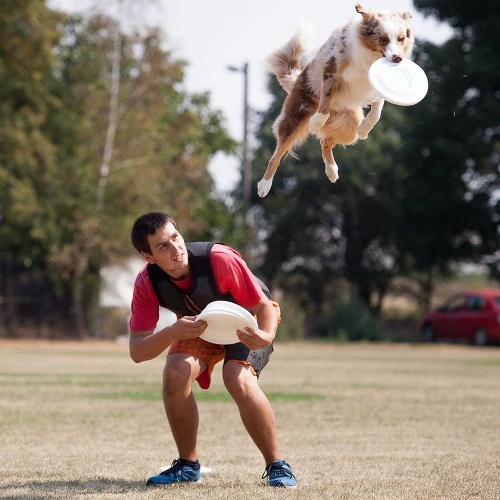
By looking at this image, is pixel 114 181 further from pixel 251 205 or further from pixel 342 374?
pixel 342 374

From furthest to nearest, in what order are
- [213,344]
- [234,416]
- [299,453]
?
[234,416] < [299,453] < [213,344]

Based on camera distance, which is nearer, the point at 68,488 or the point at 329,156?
the point at 329,156

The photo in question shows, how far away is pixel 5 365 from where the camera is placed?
20562 millimetres

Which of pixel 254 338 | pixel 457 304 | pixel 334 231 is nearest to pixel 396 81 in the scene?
pixel 254 338

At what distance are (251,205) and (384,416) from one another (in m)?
32.2

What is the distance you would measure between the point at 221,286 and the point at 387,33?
7.09 ft

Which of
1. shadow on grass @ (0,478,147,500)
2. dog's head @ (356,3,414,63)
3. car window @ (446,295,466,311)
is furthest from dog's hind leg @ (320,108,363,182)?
car window @ (446,295,466,311)

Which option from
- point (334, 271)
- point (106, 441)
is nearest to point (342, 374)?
point (106, 441)

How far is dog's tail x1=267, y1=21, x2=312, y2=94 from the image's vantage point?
19.7 ft

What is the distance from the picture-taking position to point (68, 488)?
6.94 metres

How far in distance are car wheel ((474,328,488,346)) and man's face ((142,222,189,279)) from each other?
27925 mm

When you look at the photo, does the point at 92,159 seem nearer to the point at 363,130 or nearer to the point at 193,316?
the point at 193,316

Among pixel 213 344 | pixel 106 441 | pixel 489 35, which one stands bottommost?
pixel 106 441

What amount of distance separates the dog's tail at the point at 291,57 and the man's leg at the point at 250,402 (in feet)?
6.39
